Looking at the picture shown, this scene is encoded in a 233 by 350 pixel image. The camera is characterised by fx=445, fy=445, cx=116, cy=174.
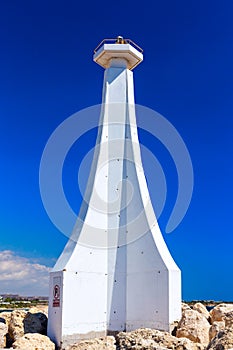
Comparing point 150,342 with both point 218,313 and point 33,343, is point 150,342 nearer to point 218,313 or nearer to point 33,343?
point 33,343

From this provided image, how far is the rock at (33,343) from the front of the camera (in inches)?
Answer: 432

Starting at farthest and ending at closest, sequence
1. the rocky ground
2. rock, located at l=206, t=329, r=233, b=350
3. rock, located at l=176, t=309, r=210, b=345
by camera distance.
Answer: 1. rock, located at l=176, t=309, r=210, b=345
2. the rocky ground
3. rock, located at l=206, t=329, r=233, b=350

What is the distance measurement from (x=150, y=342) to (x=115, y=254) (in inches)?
249

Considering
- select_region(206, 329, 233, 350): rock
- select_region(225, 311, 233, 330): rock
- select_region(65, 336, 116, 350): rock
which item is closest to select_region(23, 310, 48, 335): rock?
select_region(65, 336, 116, 350): rock

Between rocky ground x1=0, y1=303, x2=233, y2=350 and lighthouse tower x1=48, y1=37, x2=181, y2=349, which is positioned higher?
lighthouse tower x1=48, y1=37, x2=181, y2=349

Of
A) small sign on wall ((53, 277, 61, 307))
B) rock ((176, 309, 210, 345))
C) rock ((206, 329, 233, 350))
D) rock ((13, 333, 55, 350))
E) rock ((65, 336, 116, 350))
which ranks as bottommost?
rock ((13, 333, 55, 350))

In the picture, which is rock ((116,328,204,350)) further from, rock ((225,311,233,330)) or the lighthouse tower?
the lighthouse tower

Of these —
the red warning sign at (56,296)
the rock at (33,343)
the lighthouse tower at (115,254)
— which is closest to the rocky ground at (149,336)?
the rock at (33,343)

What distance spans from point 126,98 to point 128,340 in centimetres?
946

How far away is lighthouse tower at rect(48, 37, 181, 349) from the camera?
513 inches

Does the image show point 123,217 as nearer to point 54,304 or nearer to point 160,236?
point 160,236

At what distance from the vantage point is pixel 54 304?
13.2 metres

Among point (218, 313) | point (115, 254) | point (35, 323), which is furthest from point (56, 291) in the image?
point (218, 313)

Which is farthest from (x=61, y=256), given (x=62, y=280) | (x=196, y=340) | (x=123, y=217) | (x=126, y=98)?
(x=126, y=98)
